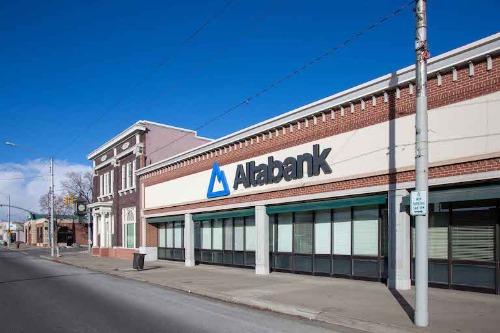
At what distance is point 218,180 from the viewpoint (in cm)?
2436

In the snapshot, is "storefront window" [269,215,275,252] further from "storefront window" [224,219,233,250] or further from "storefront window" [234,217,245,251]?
"storefront window" [224,219,233,250]

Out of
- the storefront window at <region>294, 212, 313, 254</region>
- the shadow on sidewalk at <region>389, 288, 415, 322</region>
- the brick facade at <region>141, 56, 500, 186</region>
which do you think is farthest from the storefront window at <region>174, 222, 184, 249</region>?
the shadow on sidewalk at <region>389, 288, 415, 322</region>

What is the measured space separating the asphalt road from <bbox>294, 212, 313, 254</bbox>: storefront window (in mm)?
5693

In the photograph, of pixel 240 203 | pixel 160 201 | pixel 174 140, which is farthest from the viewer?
pixel 174 140

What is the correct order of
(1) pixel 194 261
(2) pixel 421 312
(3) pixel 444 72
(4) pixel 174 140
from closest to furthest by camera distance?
(2) pixel 421 312 < (3) pixel 444 72 < (1) pixel 194 261 < (4) pixel 174 140

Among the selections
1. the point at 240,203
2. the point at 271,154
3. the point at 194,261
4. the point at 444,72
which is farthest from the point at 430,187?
the point at 194,261

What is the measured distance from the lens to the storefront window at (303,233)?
18875mm

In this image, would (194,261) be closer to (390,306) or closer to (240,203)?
(240,203)

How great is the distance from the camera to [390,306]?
1139 cm

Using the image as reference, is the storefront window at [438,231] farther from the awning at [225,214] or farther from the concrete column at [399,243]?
the awning at [225,214]

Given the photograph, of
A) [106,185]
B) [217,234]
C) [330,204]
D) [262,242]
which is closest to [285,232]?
[262,242]

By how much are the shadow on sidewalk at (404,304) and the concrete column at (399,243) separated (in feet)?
1.30

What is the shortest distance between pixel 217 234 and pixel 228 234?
124 centimetres

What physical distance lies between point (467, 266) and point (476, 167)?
9.19 ft
